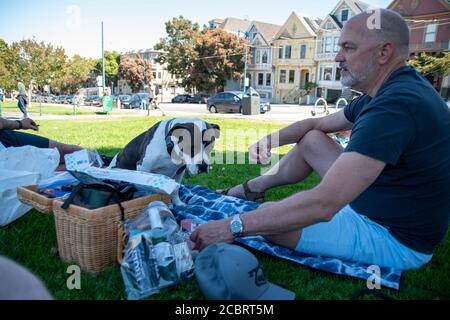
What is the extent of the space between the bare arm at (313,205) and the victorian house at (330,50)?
129ft

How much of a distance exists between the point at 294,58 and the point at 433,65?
17.5 metres

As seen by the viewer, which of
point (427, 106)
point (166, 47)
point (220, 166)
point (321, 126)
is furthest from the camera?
point (166, 47)

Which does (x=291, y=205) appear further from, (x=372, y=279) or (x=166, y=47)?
(x=166, y=47)

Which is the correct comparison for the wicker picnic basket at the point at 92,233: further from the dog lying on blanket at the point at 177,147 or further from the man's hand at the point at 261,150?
the man's hand at the point at 261,150

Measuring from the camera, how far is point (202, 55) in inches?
1706

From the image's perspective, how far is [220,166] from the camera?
18.6 ft

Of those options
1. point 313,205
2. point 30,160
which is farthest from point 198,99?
point 313,205

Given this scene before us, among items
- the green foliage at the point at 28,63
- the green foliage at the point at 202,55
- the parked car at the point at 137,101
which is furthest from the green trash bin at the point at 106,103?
the green foliage at the point at 202,55

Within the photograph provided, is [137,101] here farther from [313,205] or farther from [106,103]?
[313,205]

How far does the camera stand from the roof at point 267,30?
47.3m

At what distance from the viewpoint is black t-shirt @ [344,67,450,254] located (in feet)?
5.59

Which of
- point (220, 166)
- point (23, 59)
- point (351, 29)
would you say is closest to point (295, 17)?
point (23, 59)
